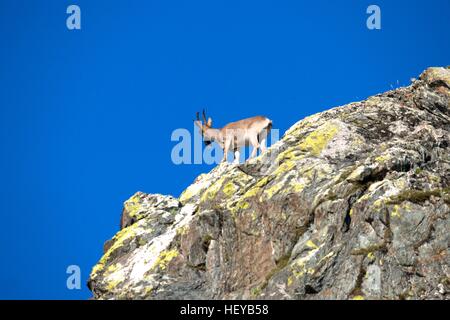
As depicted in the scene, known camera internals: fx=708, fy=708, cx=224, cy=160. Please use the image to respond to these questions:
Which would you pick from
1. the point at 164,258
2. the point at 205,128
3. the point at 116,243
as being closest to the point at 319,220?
the point at 164,258

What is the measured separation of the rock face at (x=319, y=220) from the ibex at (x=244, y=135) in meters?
4.25

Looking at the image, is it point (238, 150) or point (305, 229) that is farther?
point (238, 150)

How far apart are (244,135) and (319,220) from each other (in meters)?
12.1

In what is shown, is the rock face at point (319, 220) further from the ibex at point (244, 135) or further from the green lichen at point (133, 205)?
the ibex at point (244, 135)

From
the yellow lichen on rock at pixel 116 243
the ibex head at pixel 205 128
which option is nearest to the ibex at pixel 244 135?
the ibex head at pixel 205 128

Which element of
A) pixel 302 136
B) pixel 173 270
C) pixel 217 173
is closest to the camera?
pixel 173 270

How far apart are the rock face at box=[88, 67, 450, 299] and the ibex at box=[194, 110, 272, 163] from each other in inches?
167

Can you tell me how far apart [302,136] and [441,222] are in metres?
7.31

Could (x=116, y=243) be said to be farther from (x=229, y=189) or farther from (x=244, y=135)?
(x=244, y=135)

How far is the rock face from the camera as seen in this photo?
61.8 ft

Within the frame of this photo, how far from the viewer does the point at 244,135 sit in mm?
32219

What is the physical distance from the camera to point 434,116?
25594 millimetres
